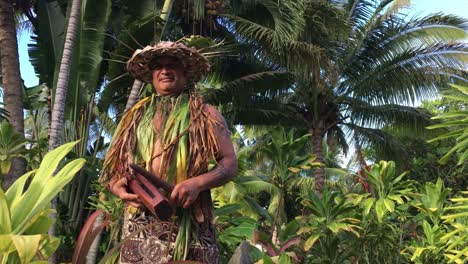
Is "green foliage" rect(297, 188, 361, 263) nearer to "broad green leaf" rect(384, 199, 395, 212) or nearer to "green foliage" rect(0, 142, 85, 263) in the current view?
"broad green leaf" rect(384, 199, 395, 212)

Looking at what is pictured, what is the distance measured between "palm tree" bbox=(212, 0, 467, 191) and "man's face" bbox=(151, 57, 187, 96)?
652cm

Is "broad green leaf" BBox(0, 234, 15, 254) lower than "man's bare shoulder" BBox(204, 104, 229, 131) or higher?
lower

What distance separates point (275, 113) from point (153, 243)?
333 inches

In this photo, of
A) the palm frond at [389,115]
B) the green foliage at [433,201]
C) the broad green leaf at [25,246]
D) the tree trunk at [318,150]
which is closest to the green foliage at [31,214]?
the broad green leaf at [25,246]

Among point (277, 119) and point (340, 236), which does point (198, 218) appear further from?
point (277, 119)

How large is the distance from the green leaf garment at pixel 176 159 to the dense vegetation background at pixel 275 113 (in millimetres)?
149

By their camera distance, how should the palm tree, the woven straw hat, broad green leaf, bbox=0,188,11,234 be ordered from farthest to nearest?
the palm tree
the woven straw hat
broad green leaf, bbox=0,188,11,234

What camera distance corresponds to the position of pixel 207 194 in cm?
219

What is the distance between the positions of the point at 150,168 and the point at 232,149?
1.14 ft

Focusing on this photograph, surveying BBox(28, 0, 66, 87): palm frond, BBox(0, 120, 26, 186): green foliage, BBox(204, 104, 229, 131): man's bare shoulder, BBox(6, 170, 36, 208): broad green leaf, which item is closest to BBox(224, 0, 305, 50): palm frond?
BBox(28, 0, 66, 87): palm frond

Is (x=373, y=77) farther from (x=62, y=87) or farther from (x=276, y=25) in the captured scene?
(x=62, y=87)

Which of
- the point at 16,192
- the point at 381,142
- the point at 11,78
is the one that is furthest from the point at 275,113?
the point at 16,192

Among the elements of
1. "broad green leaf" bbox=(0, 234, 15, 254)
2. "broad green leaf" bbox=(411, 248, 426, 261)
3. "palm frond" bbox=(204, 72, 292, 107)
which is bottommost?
"broad green leaf" bbox=(411, 248, 426, 261)

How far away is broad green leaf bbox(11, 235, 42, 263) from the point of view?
1.55 m
